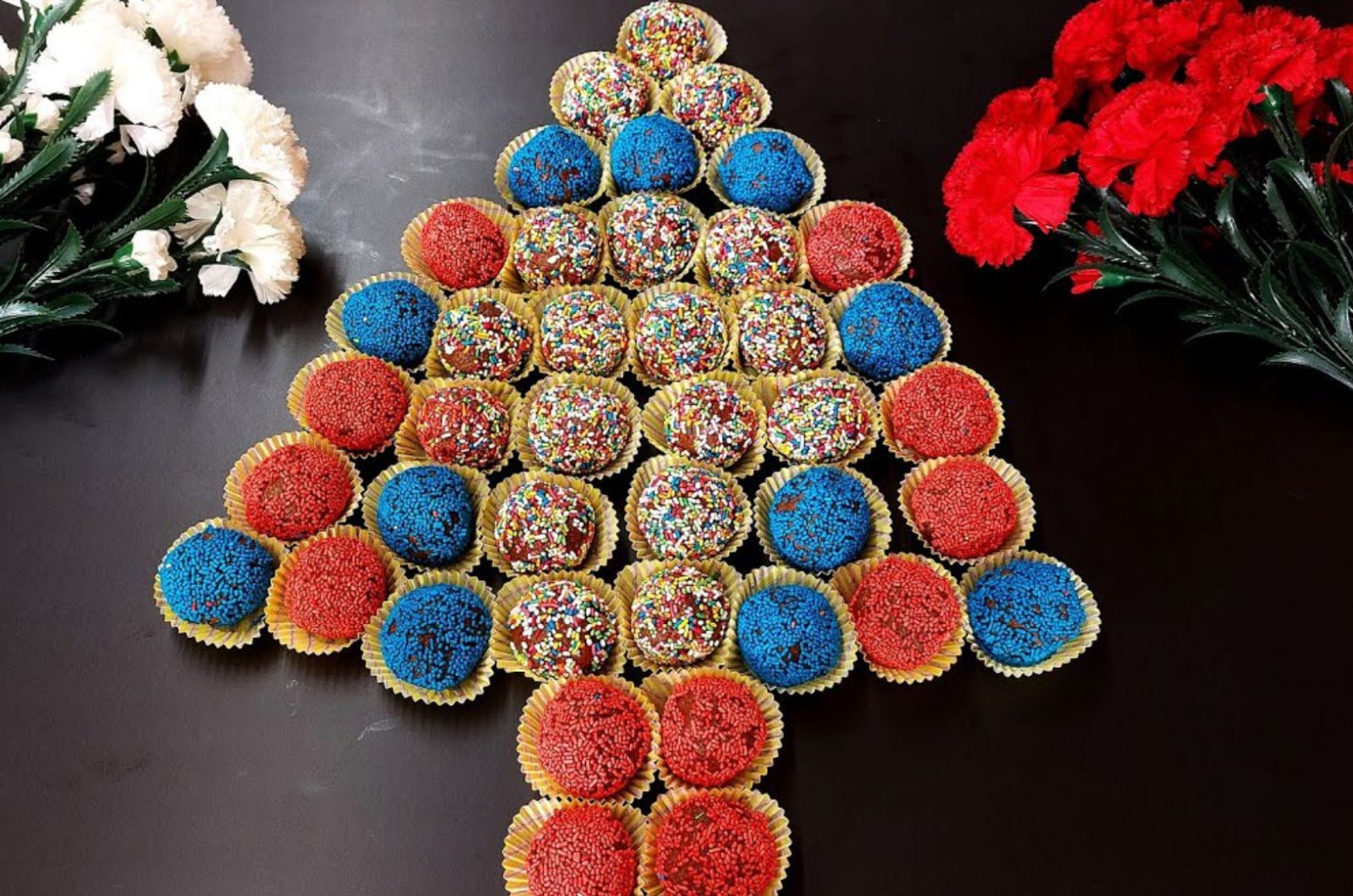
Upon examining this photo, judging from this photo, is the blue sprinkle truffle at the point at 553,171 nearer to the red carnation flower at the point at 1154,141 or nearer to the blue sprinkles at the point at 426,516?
the blue sprinkles at the point at 426,516

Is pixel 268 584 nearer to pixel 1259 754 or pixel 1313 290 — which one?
pixel 1259 754

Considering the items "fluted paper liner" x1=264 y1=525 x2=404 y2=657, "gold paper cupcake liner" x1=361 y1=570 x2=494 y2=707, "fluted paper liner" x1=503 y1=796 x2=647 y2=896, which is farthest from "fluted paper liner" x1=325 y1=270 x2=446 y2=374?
"fluted paper liner" x1=503 y1=796 x2=647 y2=896

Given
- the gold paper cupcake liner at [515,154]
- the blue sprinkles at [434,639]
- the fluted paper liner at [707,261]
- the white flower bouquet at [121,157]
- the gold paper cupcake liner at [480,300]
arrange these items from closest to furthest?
the blue sprinkles at [434,639] < the white flower bouquet at [121,157] < the gold paper cupcake liner at [480,300] < the fluted paper liner at [707,261] < the gold paper cupcake liner at [515,154]

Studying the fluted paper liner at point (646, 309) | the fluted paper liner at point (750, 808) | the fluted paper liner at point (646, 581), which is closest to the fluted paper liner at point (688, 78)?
the fluted paper liner at point (646, 309)

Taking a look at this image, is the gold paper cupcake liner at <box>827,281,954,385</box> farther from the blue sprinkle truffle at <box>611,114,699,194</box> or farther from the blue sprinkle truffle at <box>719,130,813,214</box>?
the blue sprinkle truffle at <box>611,114,699,194</box>

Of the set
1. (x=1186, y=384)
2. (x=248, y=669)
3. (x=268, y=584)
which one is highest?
(x=1186, y=384)

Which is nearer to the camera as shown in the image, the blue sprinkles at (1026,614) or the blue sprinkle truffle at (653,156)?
the blue sprinkles at (1026,614)

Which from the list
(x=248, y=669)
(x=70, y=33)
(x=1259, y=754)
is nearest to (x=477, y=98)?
(x=70, y=33)
